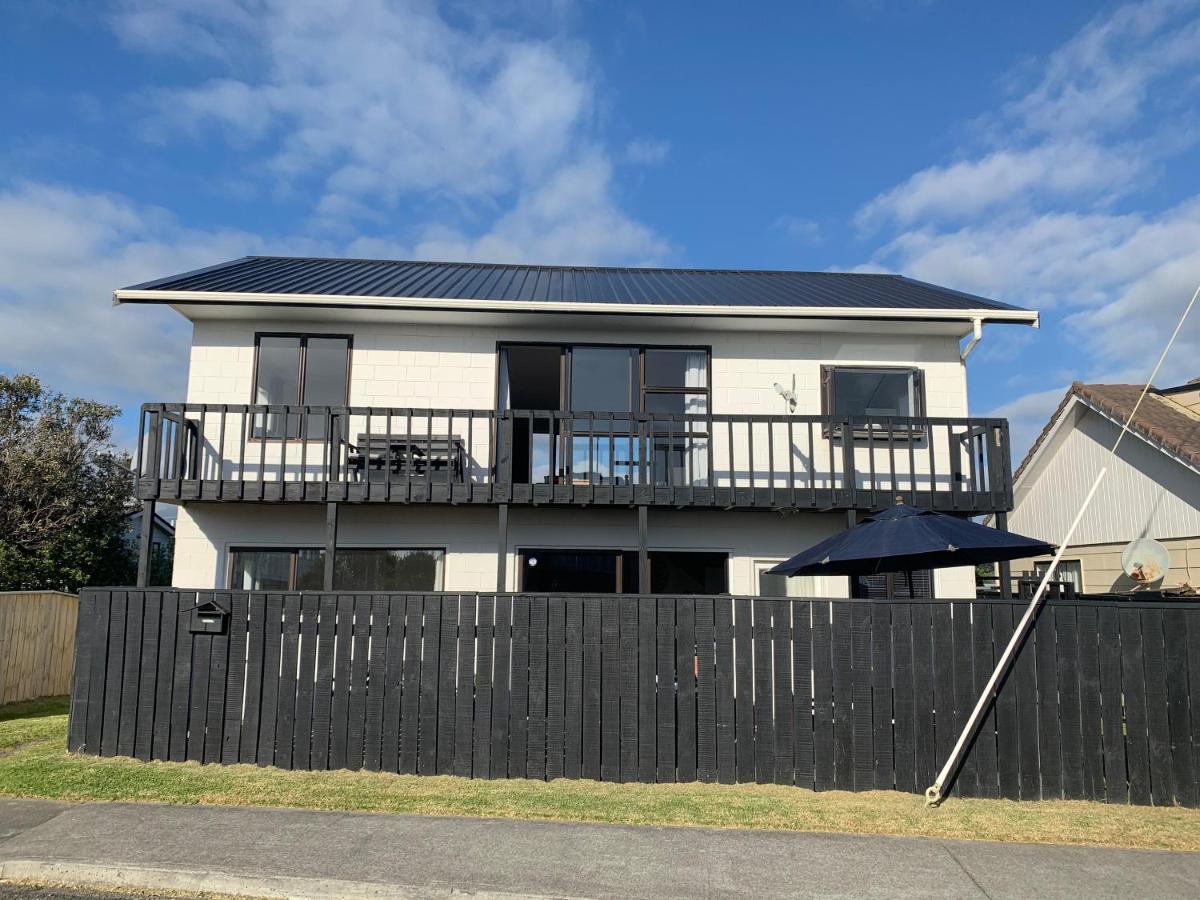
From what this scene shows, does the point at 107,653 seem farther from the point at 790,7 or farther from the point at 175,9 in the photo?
the point at 790,7

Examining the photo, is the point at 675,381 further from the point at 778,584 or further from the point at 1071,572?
the point at 1071,572

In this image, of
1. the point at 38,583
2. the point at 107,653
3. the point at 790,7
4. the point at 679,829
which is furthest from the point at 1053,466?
the point at 38,583

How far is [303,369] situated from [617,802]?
800cm

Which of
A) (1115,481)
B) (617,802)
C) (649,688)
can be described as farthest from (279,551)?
(1115,481)

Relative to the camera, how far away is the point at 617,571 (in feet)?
37.2

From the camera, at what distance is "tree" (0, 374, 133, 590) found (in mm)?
16984

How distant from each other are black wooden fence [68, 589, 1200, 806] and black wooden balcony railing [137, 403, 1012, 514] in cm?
340

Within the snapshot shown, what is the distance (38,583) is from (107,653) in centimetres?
1248

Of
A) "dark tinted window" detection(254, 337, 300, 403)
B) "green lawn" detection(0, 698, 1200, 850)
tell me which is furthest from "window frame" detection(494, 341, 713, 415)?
"green lawn" detection(0, 698, 1200, 850)

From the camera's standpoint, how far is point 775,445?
11.3m

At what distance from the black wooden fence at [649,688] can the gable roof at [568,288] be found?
17.3 ft

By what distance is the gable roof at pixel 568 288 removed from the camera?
11.0 m

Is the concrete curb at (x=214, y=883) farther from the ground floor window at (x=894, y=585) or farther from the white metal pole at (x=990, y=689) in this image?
the ground floor window at (x=894, y=585)

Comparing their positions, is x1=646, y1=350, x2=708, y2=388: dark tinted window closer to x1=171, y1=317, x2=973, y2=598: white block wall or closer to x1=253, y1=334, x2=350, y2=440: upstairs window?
x1=171, y1=317, x2=973, y2=598: white block wall
